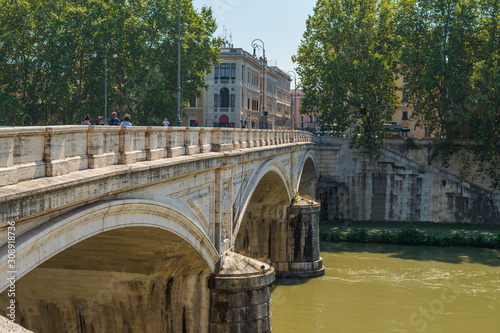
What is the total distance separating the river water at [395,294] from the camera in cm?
2320

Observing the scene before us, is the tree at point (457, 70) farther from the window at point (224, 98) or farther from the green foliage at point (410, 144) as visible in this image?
the window at point (224, 98)

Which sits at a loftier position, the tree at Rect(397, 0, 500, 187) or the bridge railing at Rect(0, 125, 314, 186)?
the tree at Rect(397, 0, 500, 187)

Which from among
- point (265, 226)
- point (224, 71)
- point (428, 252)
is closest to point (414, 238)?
point (428, 252)

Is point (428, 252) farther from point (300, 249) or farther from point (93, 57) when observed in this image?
point (93, 57)

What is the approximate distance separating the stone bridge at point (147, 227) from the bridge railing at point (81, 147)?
0.02 meters

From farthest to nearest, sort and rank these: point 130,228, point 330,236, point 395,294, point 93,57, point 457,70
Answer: point 457,70, point 93,57, point 330,236, point 395,294, point 130,228

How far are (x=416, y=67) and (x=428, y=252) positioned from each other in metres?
12.8

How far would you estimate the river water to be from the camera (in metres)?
23.2

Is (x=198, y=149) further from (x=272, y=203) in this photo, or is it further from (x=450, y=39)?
(x=450, y=39)

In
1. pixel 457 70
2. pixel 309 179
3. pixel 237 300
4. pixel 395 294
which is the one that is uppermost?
pixel 457 70

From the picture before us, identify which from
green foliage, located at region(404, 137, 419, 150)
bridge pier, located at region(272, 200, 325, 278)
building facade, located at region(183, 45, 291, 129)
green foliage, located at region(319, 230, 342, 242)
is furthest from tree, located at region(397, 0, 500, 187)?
building facade, located at region(183, 45, 291, 129)

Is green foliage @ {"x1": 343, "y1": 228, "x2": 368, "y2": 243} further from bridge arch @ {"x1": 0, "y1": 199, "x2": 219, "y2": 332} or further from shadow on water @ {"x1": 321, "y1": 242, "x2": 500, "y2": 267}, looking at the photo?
bridge arch @ {"x1": 0, "y1": 199, "x2": 219, "y2": 332}

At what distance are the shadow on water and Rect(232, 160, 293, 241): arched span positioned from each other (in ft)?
26.3

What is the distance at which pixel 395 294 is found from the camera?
88.0ft
